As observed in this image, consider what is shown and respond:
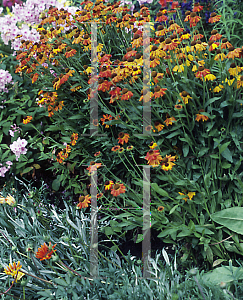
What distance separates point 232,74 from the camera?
174cm

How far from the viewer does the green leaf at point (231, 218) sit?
5.73 ft

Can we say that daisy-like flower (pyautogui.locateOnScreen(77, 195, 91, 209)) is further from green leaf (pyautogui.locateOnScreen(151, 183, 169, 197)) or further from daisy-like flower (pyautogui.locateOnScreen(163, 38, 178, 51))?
daisy-like flower (pyautogui.locateOnScreen(163, 38, 178, 51))

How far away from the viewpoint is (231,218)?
1763 millimetres

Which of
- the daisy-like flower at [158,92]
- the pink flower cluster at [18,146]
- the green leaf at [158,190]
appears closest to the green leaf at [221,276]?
the green leaf at [158,190]

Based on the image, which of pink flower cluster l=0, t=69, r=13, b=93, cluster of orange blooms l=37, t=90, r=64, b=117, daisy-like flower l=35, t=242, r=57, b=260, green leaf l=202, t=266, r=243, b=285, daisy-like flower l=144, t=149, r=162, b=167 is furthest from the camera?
pink flower cluster l=0, t=69, r=13, b=93

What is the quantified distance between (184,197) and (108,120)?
0.74 m

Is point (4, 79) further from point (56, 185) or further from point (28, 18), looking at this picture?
point (56, 185)

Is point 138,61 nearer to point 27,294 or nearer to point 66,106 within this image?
point 66,106

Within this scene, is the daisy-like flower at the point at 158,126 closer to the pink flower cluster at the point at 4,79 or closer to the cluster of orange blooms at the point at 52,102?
the cluster of orange blooms at the point at 52,102

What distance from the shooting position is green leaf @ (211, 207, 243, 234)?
1.75 m

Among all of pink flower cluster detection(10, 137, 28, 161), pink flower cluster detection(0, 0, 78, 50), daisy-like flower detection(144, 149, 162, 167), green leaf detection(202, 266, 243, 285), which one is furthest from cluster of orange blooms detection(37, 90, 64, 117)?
green leaf detection(202, 266, 243, 285)

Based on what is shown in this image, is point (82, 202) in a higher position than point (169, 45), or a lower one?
lower

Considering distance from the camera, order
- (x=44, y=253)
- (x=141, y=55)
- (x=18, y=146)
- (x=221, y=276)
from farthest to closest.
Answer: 1. (x=18, y=146)
2. (x=141, y=55)
3. (x=221, y=276)
4. (x=44, y=253)

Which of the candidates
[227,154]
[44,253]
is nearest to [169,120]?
[227,154]
